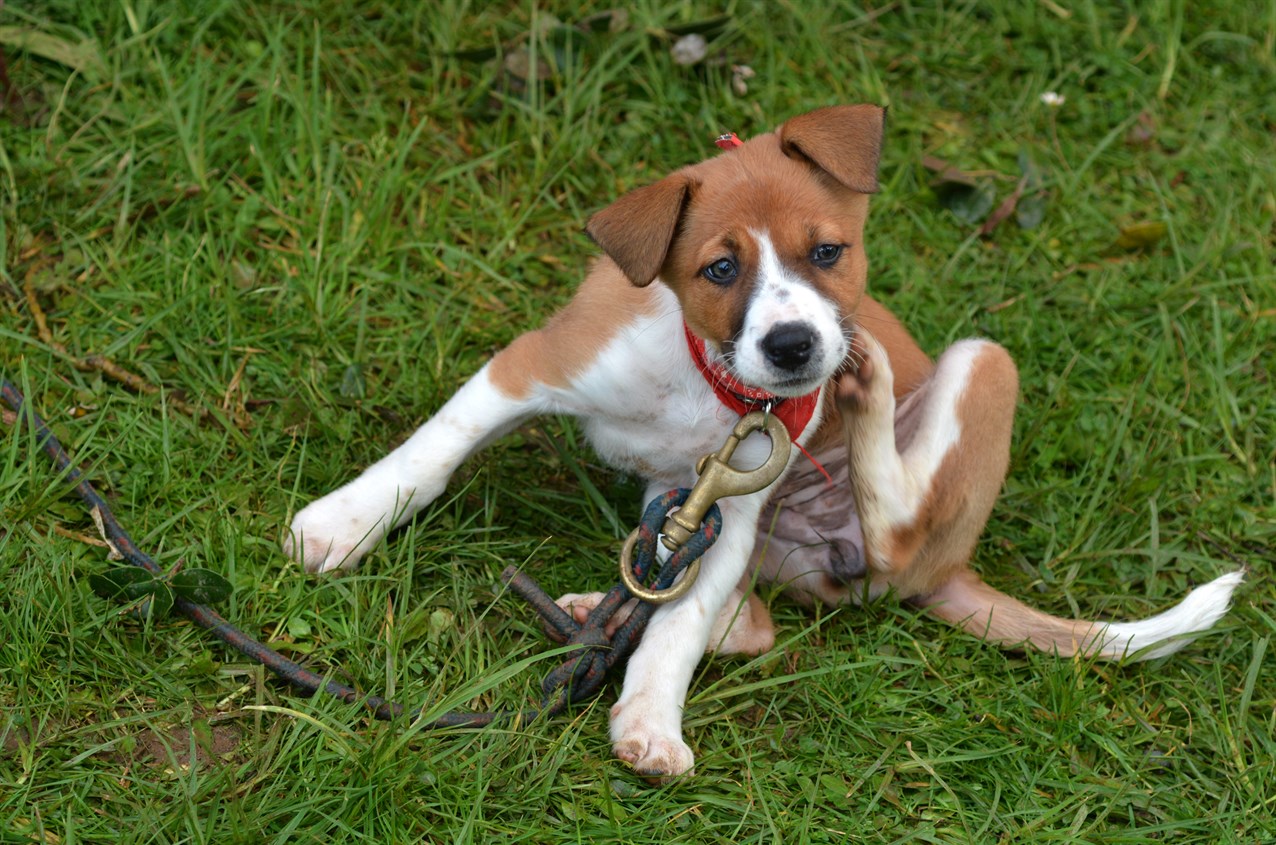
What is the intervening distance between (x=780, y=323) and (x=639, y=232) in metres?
0.42

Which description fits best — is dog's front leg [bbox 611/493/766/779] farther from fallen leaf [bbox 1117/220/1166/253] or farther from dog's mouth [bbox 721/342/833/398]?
fallen leaf [bbox 1117/220/1166/253]

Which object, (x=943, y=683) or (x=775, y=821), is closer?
(x=775, y=821)

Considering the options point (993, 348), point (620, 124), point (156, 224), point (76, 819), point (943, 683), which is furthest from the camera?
point (620, 124)

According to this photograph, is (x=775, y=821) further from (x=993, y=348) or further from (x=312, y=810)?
(x=993, y=348)

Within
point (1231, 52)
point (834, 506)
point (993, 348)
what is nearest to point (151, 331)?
point (834, 506)

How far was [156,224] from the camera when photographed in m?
4.63

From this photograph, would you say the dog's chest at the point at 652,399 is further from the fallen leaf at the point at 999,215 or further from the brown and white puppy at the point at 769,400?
the fallen leaf at the point at 999,215

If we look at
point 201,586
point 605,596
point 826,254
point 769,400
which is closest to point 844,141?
point 826,254

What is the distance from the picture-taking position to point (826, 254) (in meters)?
3.39

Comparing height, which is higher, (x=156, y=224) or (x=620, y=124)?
(x=156, y=224)

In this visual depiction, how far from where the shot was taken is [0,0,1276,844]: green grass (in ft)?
10.6

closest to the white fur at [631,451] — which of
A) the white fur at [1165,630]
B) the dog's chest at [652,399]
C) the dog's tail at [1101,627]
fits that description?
the dog's chest at [652,399]

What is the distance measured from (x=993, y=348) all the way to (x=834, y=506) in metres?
0.72

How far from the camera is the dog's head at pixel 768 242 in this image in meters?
3.16
